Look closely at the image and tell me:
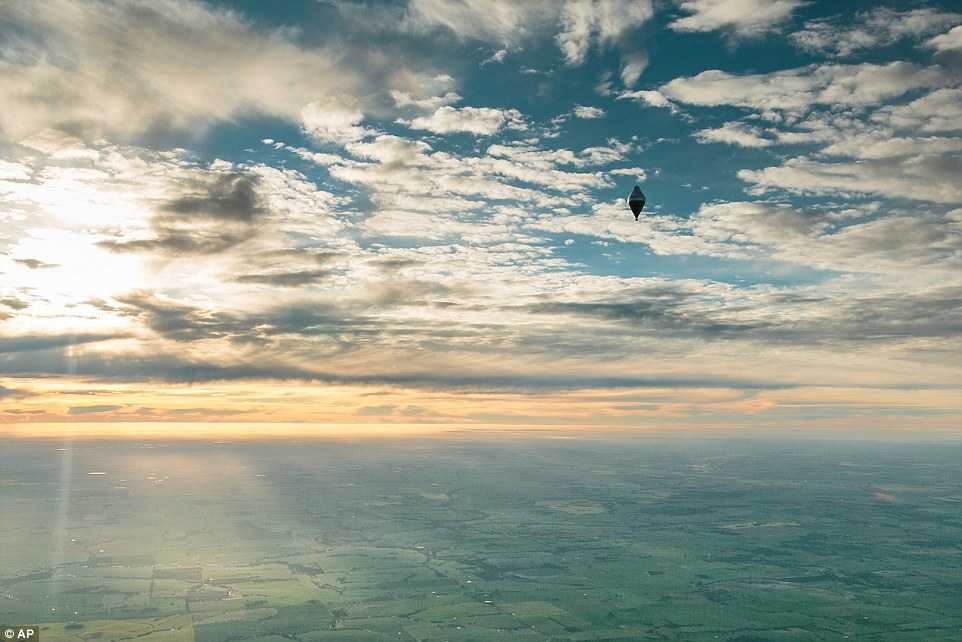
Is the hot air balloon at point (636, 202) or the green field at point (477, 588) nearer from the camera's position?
the hot air balloon at point (636, 202)

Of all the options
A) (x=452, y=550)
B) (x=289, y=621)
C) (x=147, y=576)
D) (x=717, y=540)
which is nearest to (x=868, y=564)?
(x=717, y=540)

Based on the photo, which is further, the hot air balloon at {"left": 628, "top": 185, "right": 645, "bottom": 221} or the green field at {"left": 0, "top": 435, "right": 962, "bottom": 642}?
the green field at {"left": 0, "top": 435, "right": 962, "bottom": 642}

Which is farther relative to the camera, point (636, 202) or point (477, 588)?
point (477, 588)

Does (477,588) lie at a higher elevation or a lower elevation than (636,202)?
lower

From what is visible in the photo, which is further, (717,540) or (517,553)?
(717,540)

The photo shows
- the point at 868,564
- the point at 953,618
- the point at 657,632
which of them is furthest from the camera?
the point at 868,564

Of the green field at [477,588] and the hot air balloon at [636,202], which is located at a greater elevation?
the hot air balloon at [636,202]

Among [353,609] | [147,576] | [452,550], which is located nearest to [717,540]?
[452,550]

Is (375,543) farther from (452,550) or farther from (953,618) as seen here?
(953,618)

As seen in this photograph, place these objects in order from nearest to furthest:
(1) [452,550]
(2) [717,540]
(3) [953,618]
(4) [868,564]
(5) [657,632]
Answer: (5) [657,632] → (3) [953,618] → (4) [868,564] → (1) [452,550] → (2) [717,540]

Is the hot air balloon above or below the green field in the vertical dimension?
above
